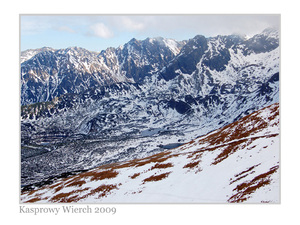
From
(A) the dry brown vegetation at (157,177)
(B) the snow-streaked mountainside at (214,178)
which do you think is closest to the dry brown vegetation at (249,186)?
(B) the snow-streaked mountainside at (214,178)

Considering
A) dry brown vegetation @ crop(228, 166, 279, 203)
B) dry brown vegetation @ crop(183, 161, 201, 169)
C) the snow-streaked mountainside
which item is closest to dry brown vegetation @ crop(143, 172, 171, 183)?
the snow-streaked mountainside

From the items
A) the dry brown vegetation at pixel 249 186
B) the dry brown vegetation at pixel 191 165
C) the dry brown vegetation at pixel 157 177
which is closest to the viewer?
the dry brown vegetation at pixel 249 186

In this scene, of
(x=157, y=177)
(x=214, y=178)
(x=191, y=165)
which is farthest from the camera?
(x=191, y=165)

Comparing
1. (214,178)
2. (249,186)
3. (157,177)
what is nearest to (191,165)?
(157,177)

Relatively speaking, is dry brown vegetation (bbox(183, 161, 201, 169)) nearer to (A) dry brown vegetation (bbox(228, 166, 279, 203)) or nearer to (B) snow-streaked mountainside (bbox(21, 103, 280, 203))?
(B) snow-streaked mountainside (bbox(21, 103, 280, 203))

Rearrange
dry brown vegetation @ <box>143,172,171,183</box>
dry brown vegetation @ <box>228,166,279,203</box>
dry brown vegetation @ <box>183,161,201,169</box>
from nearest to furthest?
dry brown vegetation @ <box>228,166,279,203</box>, dry brown vegetation @ <box>143,172,171,183</box>, dry brown vegetation @ <box>183,161,201,169</box>

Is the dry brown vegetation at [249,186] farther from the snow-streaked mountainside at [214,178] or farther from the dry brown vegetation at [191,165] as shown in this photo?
the dry brown vegetation at [191,165]

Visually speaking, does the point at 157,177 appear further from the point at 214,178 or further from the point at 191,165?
the point at 214,178

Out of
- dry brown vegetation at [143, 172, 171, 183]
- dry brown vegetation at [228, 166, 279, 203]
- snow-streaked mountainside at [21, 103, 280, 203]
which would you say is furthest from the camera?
dry brown vegetation at [143, 172, 171, 183]

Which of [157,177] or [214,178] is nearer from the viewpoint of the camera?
[214,178]
